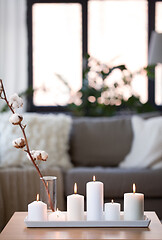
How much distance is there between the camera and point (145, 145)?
3367 millimetres

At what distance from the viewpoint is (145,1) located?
4836 mm

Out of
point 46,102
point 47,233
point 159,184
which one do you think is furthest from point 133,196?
point 46,102

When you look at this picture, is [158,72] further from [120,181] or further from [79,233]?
[79,233]

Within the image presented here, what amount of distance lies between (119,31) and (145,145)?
6.08 ft

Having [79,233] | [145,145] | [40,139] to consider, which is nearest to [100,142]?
[145,145]

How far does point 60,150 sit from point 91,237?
1.94 meters

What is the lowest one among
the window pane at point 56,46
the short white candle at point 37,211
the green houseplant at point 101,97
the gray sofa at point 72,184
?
the gray sofa at point 72,184

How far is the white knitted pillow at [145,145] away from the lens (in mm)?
3238

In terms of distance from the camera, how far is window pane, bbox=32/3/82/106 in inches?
191

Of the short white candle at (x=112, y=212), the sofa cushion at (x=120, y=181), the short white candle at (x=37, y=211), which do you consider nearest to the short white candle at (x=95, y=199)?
the short white candle at (x=112, y=212)

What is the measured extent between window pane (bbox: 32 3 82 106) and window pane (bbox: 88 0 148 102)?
0.16 metres

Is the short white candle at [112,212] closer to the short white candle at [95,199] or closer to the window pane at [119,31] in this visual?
the short white candle at [95,199]

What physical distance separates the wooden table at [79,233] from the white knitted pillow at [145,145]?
161 cm

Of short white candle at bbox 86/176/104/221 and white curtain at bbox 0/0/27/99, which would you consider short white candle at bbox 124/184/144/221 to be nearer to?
short white candle at bbox 86/176/104/221
